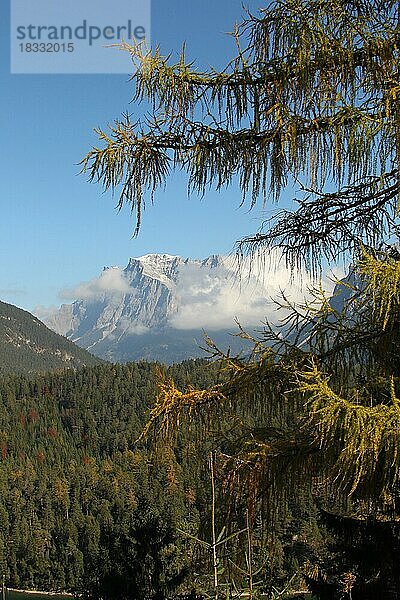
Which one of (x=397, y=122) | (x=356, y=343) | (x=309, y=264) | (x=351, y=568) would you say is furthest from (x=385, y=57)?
(x=351, y=568)

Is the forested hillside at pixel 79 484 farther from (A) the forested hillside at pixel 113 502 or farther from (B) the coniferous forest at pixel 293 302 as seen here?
(B) the coniferous forest at pixel 293 302

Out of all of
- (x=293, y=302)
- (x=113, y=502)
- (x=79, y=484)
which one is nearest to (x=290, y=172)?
(x=293, y=302)

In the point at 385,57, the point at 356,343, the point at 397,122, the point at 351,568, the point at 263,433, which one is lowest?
the point at 351,568

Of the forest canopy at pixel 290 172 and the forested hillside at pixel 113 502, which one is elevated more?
the forest canopy at pixel 290 172

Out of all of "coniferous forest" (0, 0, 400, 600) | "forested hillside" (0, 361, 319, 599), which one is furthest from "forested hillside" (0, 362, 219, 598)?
"coniferous forest" (0, 0, 400, 600)

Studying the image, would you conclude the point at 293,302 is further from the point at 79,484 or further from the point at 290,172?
the point at 79,484

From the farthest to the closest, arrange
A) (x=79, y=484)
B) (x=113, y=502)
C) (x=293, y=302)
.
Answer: (x=79, y=484)
(x=113, y=502)
(x=293, y=302)

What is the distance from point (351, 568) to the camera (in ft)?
20.4

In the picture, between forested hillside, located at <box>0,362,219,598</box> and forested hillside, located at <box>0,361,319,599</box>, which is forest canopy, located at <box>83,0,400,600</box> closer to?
forested hillside, located at <box>0,361,319,599</box>

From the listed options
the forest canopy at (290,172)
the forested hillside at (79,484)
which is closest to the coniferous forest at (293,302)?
the forest canopy at (290,172)

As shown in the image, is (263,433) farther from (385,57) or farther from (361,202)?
(385,57)

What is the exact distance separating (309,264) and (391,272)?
1.15 m

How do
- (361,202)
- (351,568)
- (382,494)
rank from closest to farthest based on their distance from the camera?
(382,494), (361,202), (351,568)

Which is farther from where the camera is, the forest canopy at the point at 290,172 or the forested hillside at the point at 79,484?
the forested hillside at the point at 79,484
